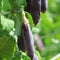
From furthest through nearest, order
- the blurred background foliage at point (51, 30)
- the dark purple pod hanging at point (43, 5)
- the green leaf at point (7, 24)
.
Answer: the blurred background foliage at point (51, 30) < the dark purple pod hanging at point (43, 5) < the green leaf at point (7, 24)

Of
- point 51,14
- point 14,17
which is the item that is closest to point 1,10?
point 14,17

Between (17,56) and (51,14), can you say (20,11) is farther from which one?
(51,14)

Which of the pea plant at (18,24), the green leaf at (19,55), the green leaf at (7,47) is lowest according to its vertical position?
the green leaf at (19,55)

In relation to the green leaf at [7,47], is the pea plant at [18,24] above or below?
above

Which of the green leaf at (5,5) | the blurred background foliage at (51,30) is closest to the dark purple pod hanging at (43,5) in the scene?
the green leaf at (5,5)

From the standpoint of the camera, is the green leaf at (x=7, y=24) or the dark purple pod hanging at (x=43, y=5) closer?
the green leaf at (x=7, y=24)

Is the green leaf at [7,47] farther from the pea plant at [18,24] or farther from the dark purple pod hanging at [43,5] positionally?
the dark purple pod hanging at [43,5]

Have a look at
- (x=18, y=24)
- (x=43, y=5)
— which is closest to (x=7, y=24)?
(x=18, y=24)

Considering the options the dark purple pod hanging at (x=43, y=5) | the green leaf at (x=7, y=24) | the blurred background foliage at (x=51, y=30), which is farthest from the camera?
the blurred background foliage at (x=51, y=30)

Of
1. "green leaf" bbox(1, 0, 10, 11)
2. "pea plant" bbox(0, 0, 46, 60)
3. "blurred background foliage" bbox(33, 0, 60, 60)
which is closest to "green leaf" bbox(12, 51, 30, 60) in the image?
"pea plant" bbox(0, 0, 46, 60)
